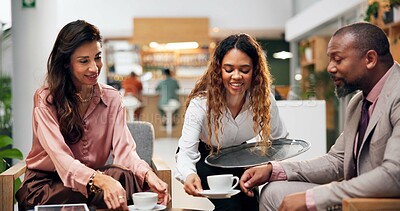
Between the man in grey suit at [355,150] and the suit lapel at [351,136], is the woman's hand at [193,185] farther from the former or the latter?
the suit lapel at [351,136]

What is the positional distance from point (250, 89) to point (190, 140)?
15.2 inches

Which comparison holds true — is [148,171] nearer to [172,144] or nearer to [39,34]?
[39,34]

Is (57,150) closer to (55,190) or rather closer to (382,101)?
(55,190)

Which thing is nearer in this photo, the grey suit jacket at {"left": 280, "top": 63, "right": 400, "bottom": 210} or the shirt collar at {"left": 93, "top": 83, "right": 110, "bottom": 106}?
the grey suit jacket at {"left": 280, "top": 63, "right": 400, "bottom": 210}

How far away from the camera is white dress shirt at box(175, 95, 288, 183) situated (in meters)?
2.80

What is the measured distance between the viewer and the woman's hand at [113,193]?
227cm

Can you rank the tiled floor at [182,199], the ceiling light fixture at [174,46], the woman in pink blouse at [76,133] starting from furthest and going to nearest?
1. the ceiling light fixture at [174,46]
2. the tiled floor at [182,199]
3. the woman in pink blouse at [76,133]

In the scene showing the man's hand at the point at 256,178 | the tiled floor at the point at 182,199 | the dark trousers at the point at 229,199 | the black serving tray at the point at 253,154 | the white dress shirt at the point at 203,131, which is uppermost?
the white dress shirt at the point at 203,131

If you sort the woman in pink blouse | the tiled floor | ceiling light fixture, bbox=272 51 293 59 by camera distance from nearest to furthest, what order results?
the woman in pink blouse < the tiled floor < ceiling light fixture, bbox=272 51 293 59

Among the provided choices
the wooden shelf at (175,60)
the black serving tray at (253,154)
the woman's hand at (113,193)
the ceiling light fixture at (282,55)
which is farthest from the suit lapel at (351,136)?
the wooden shelf at (175,60)

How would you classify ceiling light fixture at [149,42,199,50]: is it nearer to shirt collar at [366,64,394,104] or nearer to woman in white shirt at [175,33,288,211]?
woman in white shirt at [175,33,288,211]

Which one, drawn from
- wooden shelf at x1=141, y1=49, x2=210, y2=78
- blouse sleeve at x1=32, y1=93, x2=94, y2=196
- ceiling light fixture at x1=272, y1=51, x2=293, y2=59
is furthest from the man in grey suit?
wooden shelf at x1=141, y1=49, x2=210, y2=78

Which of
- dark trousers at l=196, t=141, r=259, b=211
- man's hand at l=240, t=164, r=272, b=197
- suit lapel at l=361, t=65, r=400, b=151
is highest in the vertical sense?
suit lapel at l=361, t=65, r=400, b=151

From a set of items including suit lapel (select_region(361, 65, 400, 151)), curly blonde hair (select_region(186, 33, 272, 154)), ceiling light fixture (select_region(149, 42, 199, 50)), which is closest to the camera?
suit lapel (select_region(361, 65, 400, 151))
